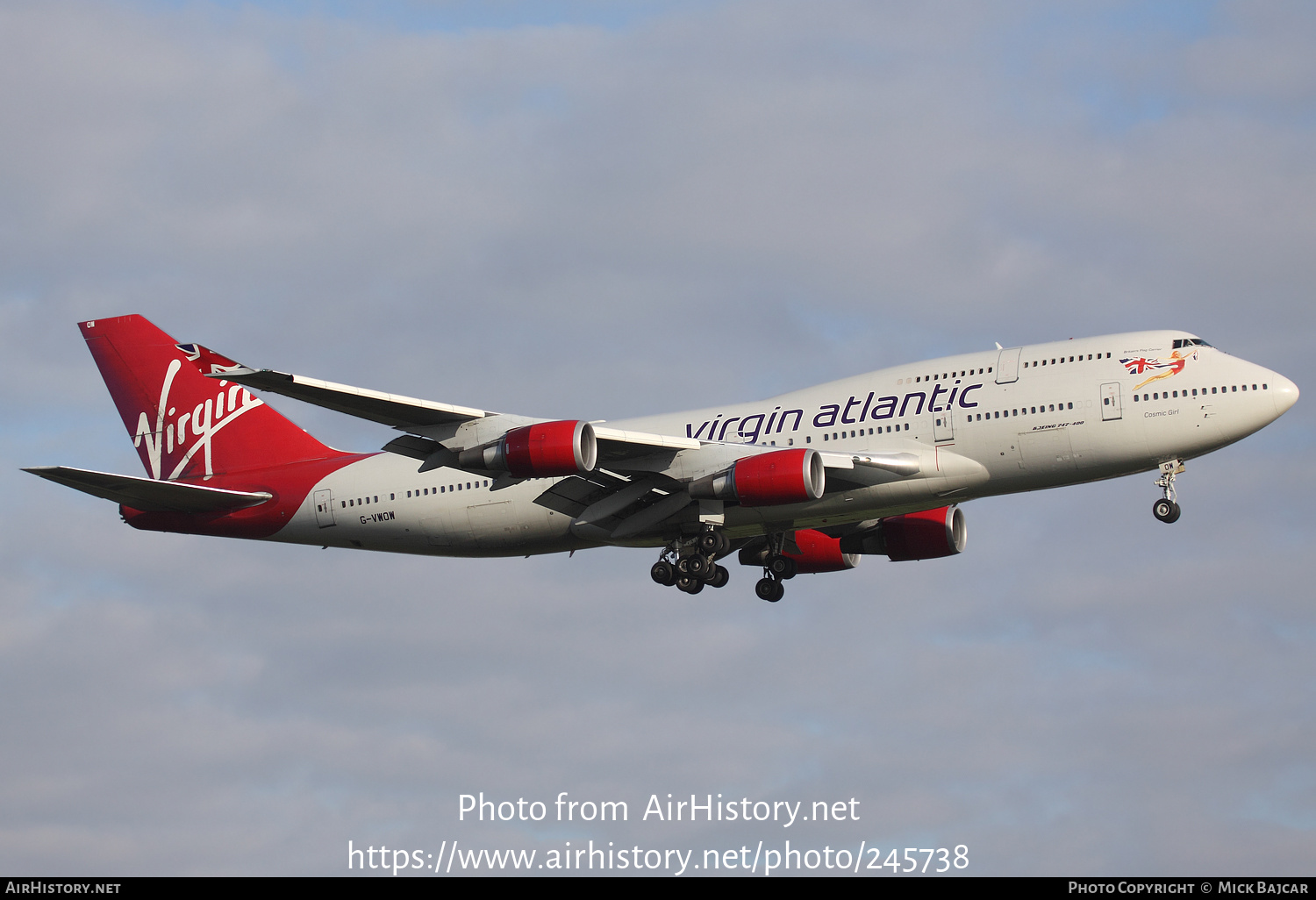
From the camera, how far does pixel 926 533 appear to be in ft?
160

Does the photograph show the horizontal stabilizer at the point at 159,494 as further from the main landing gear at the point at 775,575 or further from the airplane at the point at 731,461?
the main landing gear at the point at 775,575

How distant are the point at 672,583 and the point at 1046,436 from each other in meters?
11.8

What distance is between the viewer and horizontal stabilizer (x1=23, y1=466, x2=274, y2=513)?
144ft

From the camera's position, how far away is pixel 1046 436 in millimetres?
40531

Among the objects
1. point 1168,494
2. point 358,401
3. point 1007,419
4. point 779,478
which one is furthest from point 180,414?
point 1168,494

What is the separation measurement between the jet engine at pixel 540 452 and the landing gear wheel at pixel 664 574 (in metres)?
6.61

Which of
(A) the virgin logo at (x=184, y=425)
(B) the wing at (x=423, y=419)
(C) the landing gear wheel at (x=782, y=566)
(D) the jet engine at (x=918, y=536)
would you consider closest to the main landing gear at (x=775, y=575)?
(C) the landing gear wheel at (x=782, y=566)

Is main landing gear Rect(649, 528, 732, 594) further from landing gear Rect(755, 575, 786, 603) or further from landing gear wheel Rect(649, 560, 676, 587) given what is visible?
landing gear Rect(755, 575, 786, 603)

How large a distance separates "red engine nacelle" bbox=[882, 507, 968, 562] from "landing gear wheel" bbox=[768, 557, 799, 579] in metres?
3.33

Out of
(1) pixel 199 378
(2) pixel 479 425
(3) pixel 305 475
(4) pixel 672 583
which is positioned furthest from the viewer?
(1) pixel 199 378

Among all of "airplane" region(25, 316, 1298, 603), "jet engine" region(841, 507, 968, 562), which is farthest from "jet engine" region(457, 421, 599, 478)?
"jet engine" region(841, 507, 968, 562)

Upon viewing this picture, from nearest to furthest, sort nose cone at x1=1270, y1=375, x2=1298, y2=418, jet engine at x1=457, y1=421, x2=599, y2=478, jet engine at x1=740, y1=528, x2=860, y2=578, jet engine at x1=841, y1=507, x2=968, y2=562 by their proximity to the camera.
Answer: jet engine at x1=457, y1=421, x2=599, y2=478
nose cone at x1=1270, y1=375, x2=1298, y2=418
jet engine at x1=841, y1=507, x2=968, y2=562
jet engine at x1=740, y1=528, x2=860, y2=578

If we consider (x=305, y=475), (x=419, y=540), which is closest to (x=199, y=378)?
(x=305, y=475)

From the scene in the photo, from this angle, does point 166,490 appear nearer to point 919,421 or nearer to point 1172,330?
point 919,421
